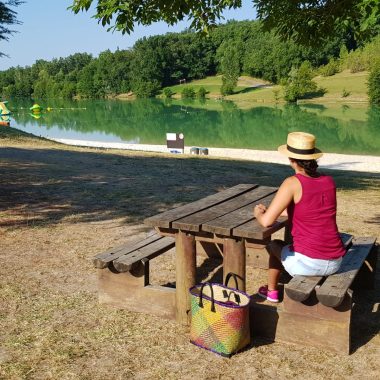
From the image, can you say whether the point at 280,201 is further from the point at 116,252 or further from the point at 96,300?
the point at 96,300

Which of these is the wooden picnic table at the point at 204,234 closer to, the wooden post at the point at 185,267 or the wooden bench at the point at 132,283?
the wooden post at the point at 185,267

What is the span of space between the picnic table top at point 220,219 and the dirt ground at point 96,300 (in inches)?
33.4

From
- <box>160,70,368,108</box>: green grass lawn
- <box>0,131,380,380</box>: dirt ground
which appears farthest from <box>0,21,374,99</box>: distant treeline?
<box>0,131,380,380</box>: dirt ground

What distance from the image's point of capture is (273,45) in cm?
10162

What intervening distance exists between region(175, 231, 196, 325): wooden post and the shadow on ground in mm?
3311

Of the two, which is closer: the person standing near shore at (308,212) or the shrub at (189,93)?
the person standing near shore at (308,212)

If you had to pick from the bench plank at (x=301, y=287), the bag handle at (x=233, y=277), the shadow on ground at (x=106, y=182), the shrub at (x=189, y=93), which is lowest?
the shadow on ground at (x=106, y=182)

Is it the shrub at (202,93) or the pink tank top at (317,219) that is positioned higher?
the shrub at (202,93)

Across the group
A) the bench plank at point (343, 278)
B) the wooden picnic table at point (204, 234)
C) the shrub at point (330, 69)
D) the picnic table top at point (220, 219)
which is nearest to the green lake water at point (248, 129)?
the shrub at point (330, 69)

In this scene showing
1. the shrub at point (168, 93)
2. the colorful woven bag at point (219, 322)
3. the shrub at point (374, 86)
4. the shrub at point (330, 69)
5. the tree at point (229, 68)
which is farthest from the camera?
the shrub at point (168, 93)

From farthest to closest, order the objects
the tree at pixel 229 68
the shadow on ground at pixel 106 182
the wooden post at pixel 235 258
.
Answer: the tree at pixel 229 68 → the shadow on ground at pixel 106 182 → the wooden post at pixel 235 258

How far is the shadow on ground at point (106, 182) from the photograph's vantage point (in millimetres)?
7739

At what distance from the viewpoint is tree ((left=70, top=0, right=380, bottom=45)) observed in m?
5.07

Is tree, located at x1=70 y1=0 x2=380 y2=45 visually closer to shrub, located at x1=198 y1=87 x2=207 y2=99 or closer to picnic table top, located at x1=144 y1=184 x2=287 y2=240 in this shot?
picnic table top, located at x1=144 y1=184 x2=287 y2=240
